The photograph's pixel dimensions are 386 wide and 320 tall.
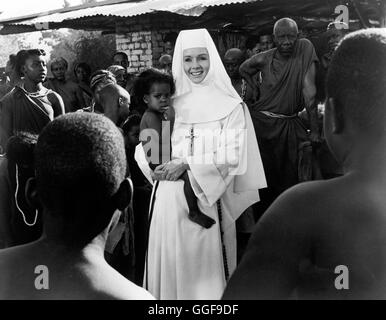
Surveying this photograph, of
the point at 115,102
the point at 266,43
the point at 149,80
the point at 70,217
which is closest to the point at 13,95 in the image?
the point at 115,102

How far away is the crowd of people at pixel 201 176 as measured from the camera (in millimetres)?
1546

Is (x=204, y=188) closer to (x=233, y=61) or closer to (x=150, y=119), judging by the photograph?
(x=150, y=119)

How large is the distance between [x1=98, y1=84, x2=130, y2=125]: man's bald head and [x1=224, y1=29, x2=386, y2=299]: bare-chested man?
3.36 meters

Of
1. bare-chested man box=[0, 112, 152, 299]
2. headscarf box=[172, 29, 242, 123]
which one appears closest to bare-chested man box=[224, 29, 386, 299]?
bare-chested man box=[0, 112, 152, 299]

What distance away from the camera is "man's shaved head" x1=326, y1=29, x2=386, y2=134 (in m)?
1.56

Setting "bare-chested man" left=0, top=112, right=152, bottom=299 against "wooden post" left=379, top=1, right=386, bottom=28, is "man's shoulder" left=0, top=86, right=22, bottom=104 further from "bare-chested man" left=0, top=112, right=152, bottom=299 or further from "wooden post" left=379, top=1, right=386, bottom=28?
"wooden post" left=379, top=1, right=386, bottom=28

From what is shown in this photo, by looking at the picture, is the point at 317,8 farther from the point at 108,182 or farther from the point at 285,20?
the point at 108,182

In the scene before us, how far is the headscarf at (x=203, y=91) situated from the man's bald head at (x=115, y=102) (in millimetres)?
1045

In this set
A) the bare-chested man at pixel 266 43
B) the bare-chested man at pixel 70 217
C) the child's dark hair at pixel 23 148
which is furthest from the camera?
the bare-chested man at pixel 266 43

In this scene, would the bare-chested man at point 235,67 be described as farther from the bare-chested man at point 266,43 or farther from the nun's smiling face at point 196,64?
the nun's smiling face at point 196,64

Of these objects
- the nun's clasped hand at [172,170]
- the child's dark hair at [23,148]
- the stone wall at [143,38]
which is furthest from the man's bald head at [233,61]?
the child's dark hair at [23,148]

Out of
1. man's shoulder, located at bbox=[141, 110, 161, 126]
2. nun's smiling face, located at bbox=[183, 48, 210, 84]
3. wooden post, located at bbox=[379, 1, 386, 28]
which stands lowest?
man's shoulder, located at bbox=[141, 110, 161, 126]

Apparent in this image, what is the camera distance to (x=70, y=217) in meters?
1.68

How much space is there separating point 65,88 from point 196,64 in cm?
392
